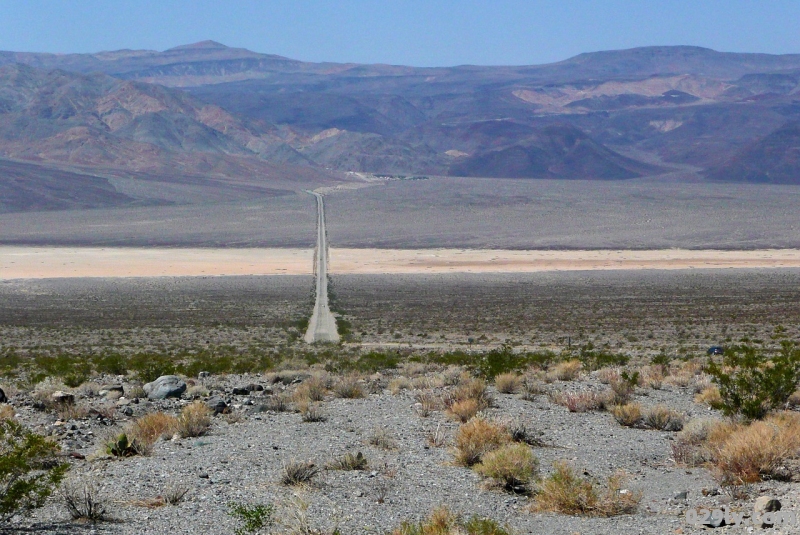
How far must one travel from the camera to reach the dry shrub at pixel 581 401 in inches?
504

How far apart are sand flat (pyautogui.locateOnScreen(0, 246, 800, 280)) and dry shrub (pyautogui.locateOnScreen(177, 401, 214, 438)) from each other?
4460 centimetres

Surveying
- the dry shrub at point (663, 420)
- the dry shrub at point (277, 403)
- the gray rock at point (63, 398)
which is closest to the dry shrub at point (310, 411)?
the dry shrub at point (277, 403)

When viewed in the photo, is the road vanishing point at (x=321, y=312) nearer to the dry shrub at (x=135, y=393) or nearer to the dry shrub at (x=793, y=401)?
the dry shrub at (x=135, y=393)

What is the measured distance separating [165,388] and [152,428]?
375 centimetres

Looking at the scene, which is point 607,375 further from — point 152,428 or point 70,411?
point 70,411

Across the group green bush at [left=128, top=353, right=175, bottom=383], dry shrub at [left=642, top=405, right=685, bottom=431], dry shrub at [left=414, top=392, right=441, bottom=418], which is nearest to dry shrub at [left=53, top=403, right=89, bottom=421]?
green bush at [left=128, top=353, right=175, bottom=383]

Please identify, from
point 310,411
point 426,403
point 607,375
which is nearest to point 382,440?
point 310,411

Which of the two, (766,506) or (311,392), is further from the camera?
(311,392)

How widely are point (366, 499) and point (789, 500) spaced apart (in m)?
3.61

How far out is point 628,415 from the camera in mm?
11555

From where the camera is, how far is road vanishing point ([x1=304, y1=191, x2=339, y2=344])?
30506 mm

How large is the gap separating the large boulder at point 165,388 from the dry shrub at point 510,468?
745 centimetres

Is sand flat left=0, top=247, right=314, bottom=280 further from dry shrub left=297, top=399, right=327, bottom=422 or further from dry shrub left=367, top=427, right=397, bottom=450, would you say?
dry shrub left=367, top=427, right=397, bottom=450

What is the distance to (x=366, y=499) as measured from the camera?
8.13 metres
